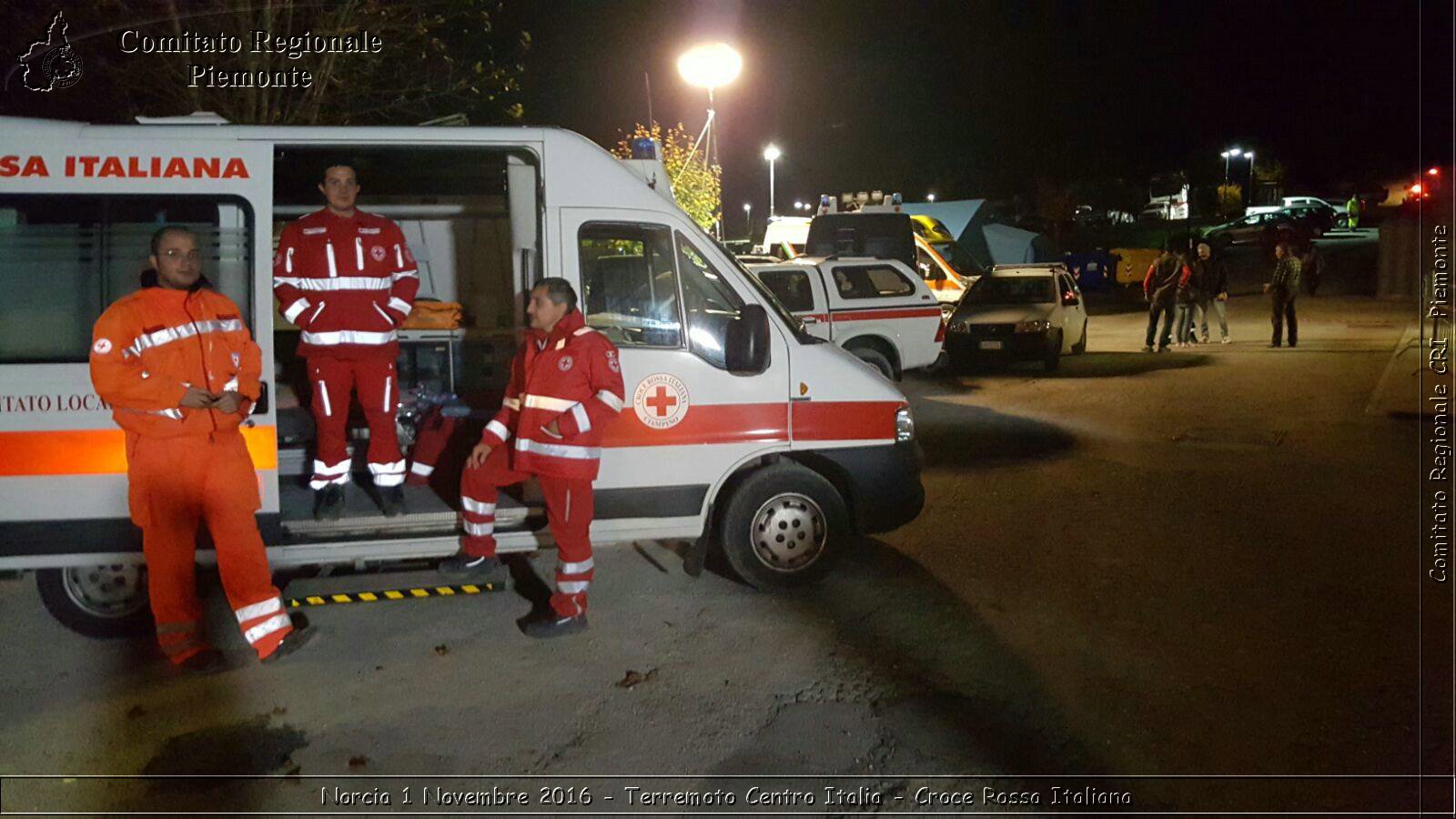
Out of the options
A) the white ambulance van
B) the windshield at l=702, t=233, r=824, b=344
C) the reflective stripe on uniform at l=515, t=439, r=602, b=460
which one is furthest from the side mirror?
the reflective stripe on uniform at l=515, t=439, r=602, b=460

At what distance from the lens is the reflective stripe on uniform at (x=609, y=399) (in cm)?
536

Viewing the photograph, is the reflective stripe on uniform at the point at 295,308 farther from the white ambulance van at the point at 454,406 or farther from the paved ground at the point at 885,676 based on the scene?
the paved ground at the point at 885,676

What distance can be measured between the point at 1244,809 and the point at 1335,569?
3424 millimetres

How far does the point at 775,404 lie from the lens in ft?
20.2

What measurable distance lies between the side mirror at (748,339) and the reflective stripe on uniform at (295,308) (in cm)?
227

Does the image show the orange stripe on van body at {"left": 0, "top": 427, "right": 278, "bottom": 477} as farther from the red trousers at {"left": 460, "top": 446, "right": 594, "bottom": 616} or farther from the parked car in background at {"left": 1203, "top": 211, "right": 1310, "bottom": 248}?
the parked car in background at {"left": 1203, "top": 211, "right": 1310, "bottom": 248}

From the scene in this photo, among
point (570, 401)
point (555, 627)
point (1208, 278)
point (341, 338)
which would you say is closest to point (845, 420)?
point (570, 401)

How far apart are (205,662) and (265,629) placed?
1.14ft

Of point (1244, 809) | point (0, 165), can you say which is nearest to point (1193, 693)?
point (1244, 809)

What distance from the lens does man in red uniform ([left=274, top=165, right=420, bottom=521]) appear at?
5.89m

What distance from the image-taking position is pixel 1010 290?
17.6 m

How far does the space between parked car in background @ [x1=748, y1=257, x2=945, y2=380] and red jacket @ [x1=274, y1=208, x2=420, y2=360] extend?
7.61m

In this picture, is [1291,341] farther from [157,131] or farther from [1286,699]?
Result: [157,131]

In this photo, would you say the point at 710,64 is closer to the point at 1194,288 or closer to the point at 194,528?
the point at 1194,288
